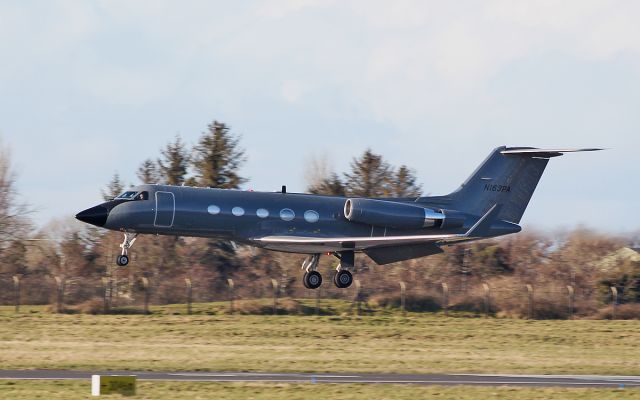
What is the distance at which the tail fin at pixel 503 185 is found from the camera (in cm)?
3672

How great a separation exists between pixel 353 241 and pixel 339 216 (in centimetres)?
94

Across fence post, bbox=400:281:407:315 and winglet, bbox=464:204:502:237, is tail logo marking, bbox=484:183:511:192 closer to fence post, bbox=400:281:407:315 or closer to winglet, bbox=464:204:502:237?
winglet, bbox=464:204:502:237

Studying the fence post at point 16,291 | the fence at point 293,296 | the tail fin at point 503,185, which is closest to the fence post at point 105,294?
the fence at point 293,296

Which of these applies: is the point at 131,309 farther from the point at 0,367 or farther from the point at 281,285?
the point at 0,367

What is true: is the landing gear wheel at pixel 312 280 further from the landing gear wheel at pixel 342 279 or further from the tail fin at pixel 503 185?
the tail fin at pixel 503 185

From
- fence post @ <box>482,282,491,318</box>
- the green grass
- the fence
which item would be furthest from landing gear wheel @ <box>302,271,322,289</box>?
the green grass

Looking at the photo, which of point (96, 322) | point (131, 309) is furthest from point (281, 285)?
point (96, 322)

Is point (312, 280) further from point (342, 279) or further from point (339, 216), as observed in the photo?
point (339, 216)

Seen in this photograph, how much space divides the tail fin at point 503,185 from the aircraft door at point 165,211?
9.52 meters

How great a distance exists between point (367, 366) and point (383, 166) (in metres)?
35.6

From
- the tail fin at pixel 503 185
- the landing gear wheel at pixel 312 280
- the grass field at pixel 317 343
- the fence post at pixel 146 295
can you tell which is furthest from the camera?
the fence post at pixel 146 295

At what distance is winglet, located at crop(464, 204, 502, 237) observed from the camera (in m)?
31.6

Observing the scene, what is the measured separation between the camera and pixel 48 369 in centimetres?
2534

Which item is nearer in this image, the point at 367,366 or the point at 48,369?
the point at 48,369
